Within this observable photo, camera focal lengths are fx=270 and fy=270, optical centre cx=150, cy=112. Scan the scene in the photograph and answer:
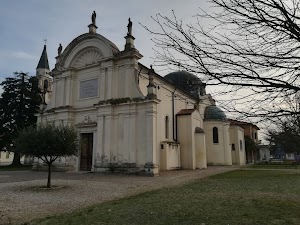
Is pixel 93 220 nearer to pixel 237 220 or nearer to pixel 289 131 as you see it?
pixel 237 220

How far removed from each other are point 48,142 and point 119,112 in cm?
961

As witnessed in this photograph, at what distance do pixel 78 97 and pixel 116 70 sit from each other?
5.04 m

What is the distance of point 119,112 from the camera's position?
22.5 m

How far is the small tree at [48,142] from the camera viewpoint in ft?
43.5

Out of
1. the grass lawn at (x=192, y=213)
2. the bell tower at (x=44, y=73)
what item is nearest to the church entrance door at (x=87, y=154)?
the grass lawn at (x=192, y=213)

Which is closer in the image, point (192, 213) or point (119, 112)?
point (192, 213)

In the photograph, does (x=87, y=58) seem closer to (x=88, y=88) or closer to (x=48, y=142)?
(x=88, y=88)

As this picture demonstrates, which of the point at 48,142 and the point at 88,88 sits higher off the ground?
the point at 88,88

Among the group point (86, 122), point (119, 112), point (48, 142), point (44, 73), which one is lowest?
point (48, 142)

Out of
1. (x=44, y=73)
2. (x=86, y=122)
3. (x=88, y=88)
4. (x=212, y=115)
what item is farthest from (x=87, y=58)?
(x=44, y=73)

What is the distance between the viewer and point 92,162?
76.9 feet

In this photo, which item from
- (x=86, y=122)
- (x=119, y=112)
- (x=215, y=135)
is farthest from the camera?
(x=215, y=135)

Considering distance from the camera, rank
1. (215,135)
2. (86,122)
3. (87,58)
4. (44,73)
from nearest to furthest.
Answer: (86,122), (87,58), (215,135), (44,73)

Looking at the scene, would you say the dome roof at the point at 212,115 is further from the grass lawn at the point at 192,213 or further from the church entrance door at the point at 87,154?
the grass lawn at the point at 192,213
